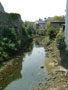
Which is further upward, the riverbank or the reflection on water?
the riverbank

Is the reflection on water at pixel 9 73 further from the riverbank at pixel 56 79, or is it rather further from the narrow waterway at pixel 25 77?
the riverbank at pixel 56 79

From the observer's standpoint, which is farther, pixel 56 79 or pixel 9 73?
pixel 9 73

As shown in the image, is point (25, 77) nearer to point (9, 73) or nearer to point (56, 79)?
point (9, 73)

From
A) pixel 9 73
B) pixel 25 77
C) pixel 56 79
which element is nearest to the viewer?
pixel 56 79

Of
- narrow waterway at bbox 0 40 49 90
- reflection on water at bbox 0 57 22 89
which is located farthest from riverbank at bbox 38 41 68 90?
reflection on water at bbox 0 57 22 89

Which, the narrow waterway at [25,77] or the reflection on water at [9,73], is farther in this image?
the reflection on water at [9,73]

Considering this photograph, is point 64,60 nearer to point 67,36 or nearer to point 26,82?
point 67,36

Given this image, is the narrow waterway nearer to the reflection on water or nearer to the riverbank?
the reflection on water

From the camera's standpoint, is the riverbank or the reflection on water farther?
the reflection on water

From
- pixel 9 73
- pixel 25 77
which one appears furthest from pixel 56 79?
pixel 9 73

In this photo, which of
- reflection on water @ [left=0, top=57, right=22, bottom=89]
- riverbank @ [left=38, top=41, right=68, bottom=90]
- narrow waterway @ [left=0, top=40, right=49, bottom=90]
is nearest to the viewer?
riverbank @ [left=38, top=41, right=68, bottom=90]

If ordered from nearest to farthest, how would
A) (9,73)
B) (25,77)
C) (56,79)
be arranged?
(56,79) < (25,77) < (9,73)

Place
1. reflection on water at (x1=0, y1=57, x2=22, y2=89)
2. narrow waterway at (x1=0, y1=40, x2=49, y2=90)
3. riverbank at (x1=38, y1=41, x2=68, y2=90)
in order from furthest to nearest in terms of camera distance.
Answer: reflection on water at (x1=0, y1=57, x2=22, y2=89), narrow waterway at (x1=0, y1=40, x2=49, y2=90), riverbank at (x1=38, y1=41, x2=68, y2=90)

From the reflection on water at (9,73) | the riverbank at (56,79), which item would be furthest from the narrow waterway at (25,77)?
the riverbank at (56,79)
